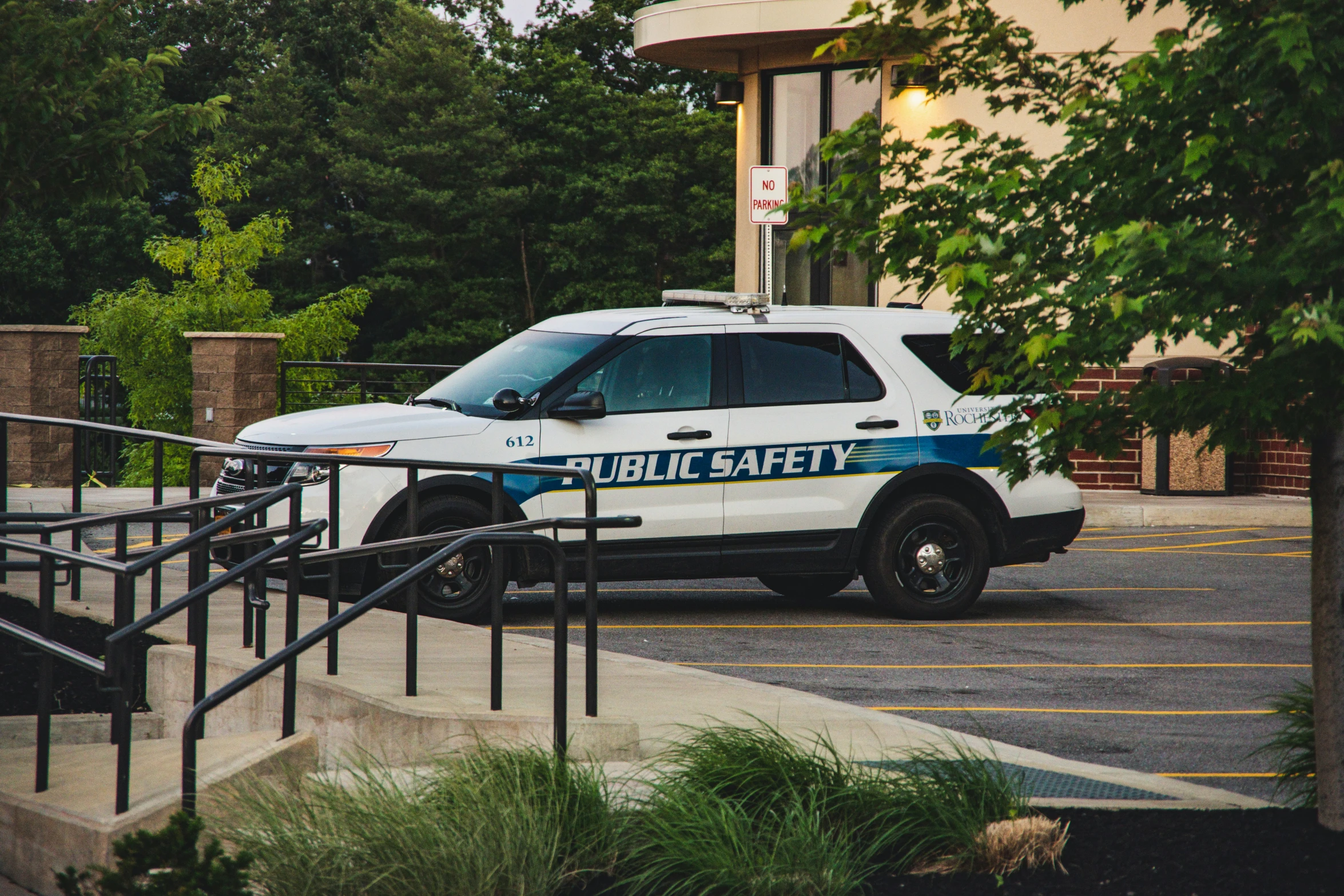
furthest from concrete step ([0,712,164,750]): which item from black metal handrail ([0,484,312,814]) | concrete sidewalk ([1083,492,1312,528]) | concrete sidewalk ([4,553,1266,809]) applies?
concrete sidewalk ([1083,492,1312,528])

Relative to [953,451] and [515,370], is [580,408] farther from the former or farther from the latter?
[953,451]

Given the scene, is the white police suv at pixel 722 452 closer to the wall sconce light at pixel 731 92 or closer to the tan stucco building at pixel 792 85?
the tan stucco building at pixel 792 85

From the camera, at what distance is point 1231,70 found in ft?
13.7

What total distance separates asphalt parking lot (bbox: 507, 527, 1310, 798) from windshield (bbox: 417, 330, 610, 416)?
1.51 m

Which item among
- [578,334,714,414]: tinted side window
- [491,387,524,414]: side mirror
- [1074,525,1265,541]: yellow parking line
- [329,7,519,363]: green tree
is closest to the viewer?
[491,387,524,414]: side mirror

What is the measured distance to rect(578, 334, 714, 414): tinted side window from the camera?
990cm

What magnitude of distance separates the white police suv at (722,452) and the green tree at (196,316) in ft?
37.2

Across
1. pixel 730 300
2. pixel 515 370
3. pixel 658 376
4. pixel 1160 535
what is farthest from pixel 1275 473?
pixel 515 370

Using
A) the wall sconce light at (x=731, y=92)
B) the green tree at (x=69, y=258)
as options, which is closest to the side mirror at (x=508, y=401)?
the wall sconce light at (x=731, y=92)

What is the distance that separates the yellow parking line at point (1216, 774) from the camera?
6367 millimetres

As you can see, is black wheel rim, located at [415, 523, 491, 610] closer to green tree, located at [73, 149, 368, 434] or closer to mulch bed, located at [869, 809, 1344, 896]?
mulch bed, located at [869, 809, 1344, 896]

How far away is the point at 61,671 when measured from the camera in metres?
7.95

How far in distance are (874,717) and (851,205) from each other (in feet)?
9.23

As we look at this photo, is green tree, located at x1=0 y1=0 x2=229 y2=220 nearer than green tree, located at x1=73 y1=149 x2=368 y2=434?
Yes
